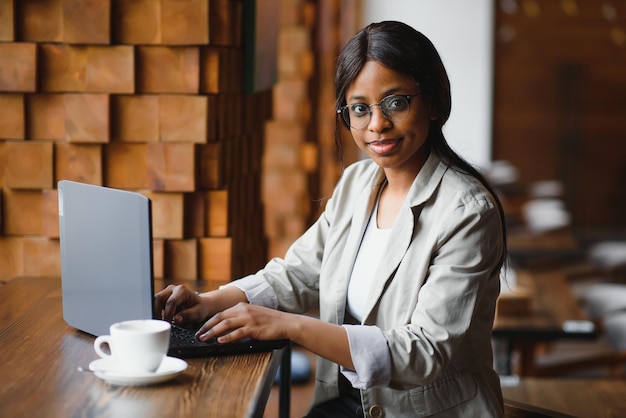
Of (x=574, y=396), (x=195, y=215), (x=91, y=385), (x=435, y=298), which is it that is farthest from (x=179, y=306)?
(x=574, y=396)

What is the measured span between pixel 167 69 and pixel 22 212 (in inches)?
Result: 21.2

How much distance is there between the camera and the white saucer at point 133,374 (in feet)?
4.73

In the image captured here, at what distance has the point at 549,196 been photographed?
25.9 feet

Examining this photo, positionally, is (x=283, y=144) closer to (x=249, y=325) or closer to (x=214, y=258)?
(x=214, y=258)

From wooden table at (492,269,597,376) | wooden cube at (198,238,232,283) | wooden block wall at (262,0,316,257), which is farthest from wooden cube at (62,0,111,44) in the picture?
wooden block wall at (262,0,316,257)

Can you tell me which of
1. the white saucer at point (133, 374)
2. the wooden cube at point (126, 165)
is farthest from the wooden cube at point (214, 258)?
the white saucer at point (133, 374)

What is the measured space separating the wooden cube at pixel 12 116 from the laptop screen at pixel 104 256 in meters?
0.71

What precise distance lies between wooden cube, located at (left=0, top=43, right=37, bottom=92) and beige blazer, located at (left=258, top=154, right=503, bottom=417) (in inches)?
37.3

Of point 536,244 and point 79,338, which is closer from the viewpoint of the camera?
point 79,338

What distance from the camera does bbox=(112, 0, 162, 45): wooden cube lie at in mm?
2396

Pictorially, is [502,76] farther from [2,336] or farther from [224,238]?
[2,336]

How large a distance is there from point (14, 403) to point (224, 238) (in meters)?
1.23

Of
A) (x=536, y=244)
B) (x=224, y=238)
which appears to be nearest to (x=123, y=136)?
(x=224, y=238)

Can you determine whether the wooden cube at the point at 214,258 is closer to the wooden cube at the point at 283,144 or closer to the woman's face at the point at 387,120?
the woman's face at the point at 387,120
